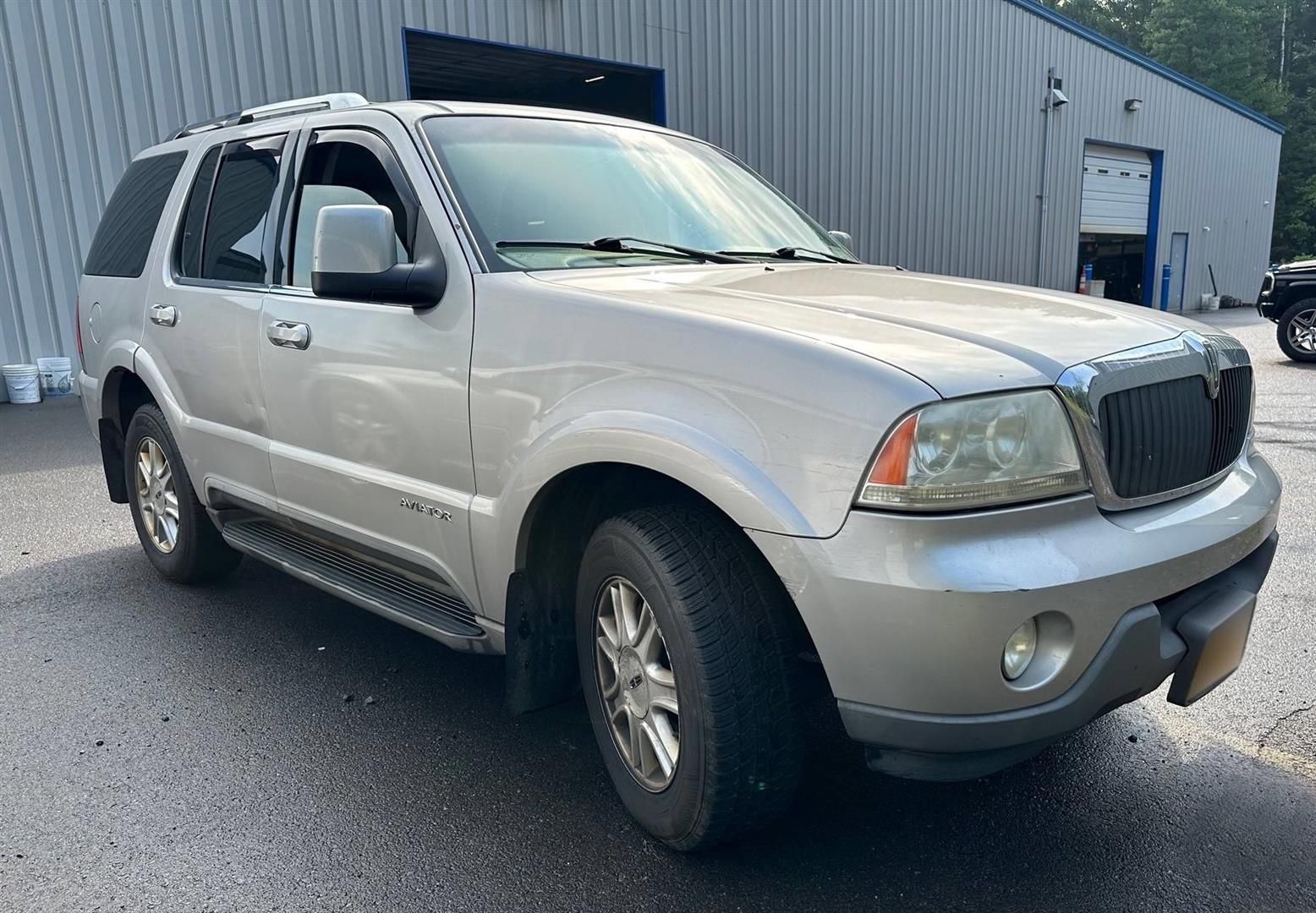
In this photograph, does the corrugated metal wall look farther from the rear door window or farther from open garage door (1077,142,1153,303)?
the rear door window

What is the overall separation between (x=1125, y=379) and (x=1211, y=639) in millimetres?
608

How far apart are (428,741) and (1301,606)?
3536 mm

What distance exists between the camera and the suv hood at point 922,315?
2.09 m

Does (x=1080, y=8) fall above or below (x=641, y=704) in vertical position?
above

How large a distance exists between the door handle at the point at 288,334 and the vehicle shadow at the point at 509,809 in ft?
3.93

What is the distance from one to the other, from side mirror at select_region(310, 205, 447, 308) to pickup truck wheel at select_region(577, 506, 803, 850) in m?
0.90

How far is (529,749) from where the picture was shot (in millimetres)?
3055

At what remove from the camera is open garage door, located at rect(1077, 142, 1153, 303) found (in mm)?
24672

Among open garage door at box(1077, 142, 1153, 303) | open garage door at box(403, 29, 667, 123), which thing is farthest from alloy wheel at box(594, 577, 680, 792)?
open garage door at box(1077, 142, 1153, 303)

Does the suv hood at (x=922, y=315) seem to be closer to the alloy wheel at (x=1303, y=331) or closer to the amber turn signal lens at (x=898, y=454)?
the amber turn signal lens at (x=898, y=454)

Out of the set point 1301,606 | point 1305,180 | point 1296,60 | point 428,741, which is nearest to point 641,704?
point 428,741

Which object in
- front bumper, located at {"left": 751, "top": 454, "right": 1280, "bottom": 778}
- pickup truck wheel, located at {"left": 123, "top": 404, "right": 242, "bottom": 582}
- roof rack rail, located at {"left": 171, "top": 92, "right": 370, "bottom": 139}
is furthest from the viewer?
pickup truck wheel, located at {"left": 123, "top": 404, "right": 242, "bottom": 582}

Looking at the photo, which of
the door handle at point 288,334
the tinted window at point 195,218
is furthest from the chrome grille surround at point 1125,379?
the tinted window at point 195,218

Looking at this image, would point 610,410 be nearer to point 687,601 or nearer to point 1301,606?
point 687,601
